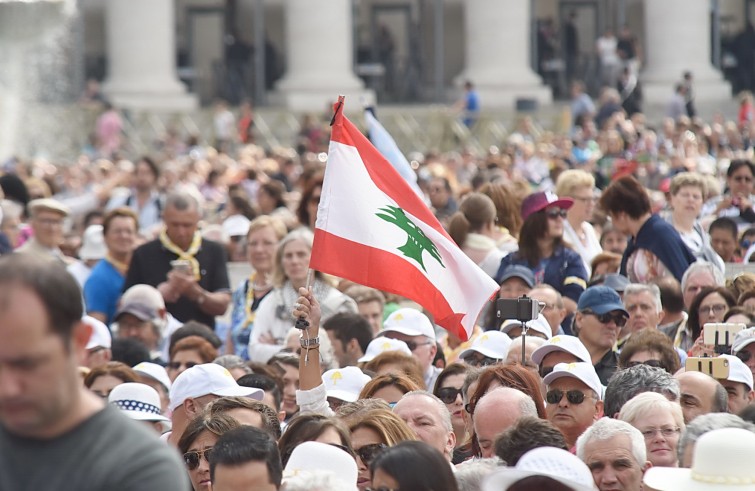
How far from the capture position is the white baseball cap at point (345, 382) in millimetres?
8578

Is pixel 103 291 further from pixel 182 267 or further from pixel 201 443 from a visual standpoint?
pixel 201 443

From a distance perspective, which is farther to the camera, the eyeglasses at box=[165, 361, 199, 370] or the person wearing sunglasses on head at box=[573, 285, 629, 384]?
the eyeglasses at box=[165, 361, 199, 370]

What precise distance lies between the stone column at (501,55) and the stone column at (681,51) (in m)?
2.53

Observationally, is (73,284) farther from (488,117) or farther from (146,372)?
(488,117)

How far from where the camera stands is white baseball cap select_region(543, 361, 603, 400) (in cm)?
807

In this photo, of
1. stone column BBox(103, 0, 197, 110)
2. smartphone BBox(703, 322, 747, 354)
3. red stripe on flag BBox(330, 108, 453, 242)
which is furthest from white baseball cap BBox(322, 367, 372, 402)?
stone column BBox(103, 0, 197, 110)

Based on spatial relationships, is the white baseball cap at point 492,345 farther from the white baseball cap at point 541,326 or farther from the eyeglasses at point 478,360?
the white baseball cap at point 541,326

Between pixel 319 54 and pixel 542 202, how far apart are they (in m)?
29.5

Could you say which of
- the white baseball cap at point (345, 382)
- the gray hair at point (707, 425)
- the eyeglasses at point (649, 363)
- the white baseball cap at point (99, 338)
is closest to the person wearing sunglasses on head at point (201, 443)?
the white baseball cap at point (345, 382)

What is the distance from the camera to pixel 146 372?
9.37 meters

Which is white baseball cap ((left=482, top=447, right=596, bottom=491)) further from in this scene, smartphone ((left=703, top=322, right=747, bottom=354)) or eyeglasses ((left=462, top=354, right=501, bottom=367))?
eyeglasses ((left=462, top=354, right=501, bottom=367))

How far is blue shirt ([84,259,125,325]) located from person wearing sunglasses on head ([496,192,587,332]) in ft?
10.9

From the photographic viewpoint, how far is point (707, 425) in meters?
6.55

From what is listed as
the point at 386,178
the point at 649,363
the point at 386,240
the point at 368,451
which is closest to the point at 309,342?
the point at 386,240
